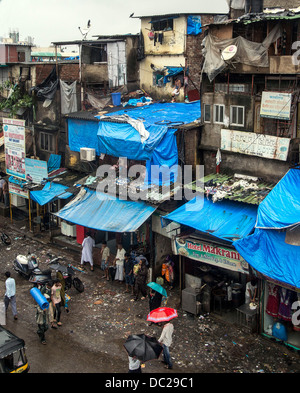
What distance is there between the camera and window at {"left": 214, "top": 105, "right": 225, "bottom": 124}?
17172 millimetres

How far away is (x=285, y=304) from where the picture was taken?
549 inches

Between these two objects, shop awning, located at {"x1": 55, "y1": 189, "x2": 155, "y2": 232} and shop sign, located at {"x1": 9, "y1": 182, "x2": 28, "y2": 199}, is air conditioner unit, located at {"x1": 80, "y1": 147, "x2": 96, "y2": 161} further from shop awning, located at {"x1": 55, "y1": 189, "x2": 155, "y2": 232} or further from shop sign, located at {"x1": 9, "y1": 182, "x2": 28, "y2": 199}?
shop sign, located at {"x1": 9, "y1": 182, "x2": 28, "y2": 199}

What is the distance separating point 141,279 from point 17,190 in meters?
11.2

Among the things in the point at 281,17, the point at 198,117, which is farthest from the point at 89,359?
the point at 281,17

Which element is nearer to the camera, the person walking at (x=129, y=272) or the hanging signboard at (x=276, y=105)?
the hanging signboard at (x=276, y=105)

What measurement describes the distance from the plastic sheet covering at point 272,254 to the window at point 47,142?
46.9ft

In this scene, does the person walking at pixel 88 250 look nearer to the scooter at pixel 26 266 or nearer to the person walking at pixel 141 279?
the scooter at pixel 26 266

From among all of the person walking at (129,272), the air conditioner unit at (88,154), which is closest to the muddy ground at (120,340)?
the person walking at (129,272)

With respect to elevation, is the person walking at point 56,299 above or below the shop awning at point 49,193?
below

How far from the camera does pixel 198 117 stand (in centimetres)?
1961

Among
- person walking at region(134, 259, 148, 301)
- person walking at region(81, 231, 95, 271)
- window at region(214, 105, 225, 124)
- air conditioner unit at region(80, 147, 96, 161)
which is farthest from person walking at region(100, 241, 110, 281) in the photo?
window at region(214, 105, 225, 124)

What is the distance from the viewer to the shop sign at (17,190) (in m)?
24.9

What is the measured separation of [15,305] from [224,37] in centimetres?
1194
